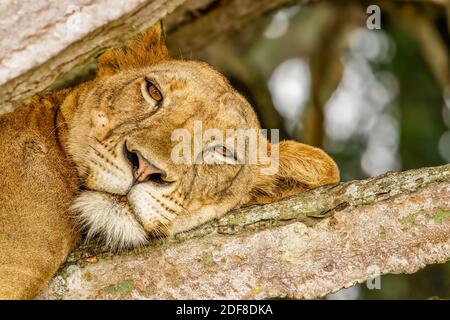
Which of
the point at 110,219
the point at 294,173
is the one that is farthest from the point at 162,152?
the point at 294,173

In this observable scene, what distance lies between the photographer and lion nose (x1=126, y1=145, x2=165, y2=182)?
14.0ft

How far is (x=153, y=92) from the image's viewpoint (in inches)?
193

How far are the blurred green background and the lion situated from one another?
2197 millimetres

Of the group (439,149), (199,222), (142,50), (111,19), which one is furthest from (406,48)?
(111,19)

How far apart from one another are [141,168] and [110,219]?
1.13ft

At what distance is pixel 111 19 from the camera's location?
11.4 feet

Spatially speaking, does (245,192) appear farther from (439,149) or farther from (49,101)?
(439,149)

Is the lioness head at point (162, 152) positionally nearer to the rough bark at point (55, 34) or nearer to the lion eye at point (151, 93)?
the lion eye at point (151, 93)

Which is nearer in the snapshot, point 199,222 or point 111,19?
point 111,19

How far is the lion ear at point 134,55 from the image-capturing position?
5324mm
